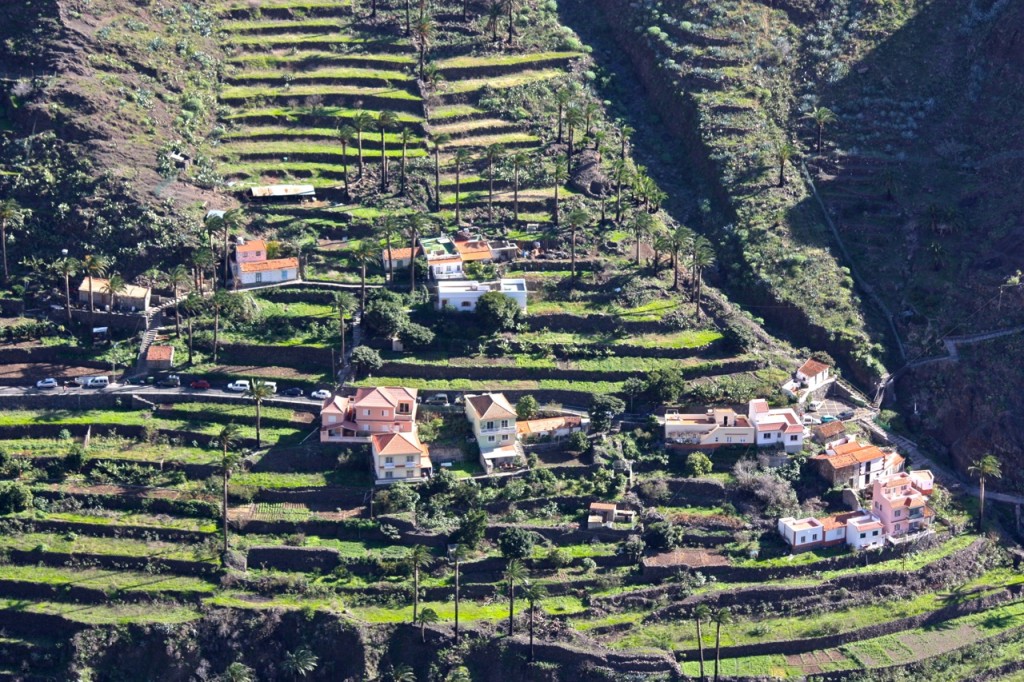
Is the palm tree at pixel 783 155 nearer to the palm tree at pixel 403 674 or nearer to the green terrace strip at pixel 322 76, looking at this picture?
the green terrace strip at pixel 322 76

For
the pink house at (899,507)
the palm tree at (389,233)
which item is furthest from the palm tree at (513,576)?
the palm tree at (389,233)

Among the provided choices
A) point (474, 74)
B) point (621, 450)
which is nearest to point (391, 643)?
point (621, 450)

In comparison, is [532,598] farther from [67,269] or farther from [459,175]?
[459,175]

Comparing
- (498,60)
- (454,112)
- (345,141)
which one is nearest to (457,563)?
(345,141)

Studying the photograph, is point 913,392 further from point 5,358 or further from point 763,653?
point 5,358

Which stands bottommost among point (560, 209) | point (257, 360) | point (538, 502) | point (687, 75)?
point (538, 502)

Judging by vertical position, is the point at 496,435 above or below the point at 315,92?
below

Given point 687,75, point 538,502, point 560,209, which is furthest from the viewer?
point 687,75
